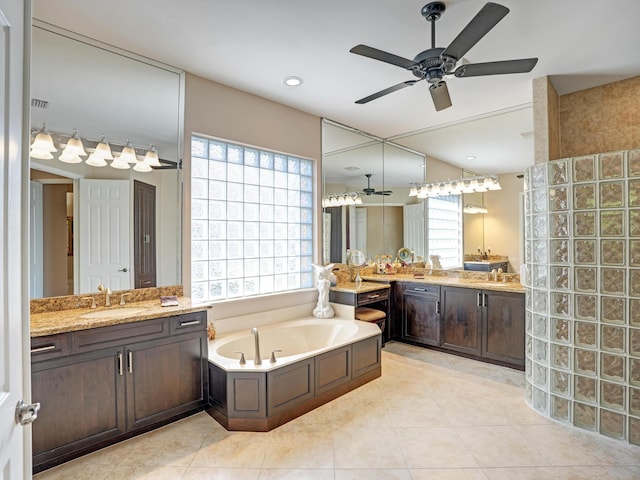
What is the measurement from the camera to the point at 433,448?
233cm

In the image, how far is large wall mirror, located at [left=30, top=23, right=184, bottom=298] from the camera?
2439 mm

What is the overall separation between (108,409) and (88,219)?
4.56ft

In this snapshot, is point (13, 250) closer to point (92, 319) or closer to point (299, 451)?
point (92, 319)

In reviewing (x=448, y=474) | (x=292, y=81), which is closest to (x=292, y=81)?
(x=292, y=81)

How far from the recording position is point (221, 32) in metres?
2.50

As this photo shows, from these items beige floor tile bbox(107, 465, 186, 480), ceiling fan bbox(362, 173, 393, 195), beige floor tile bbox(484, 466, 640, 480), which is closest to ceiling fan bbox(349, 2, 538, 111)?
beige floor tile bbox(484, 466, 640, 480)

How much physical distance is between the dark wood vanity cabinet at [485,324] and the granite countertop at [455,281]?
0.18 ft

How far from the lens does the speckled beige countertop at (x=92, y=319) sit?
2074 mm

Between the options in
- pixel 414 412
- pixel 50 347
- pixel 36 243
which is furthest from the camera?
pixel 414 412

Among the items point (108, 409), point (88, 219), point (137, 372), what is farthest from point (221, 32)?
point (108, 409)

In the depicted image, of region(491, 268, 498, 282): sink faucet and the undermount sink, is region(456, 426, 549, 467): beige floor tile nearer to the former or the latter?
region(491, 268, 498, 282): sink faucet

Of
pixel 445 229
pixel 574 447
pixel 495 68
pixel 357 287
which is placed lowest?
pixel 574 447

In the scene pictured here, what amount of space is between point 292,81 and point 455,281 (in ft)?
9.64

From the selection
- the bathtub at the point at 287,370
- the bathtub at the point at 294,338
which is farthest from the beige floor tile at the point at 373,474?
the bathtub at the point at 294,338
